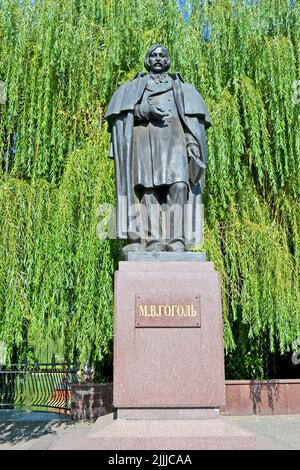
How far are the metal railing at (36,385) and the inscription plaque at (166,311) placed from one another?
23.8 ft

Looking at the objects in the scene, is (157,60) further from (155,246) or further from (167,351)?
(167,351)

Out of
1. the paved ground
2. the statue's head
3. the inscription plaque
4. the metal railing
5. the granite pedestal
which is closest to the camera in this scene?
the granite pedestal

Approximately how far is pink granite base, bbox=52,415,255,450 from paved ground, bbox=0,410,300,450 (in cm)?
157

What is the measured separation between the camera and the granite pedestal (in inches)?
181

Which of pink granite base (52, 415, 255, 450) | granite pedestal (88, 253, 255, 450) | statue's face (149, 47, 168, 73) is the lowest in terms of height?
pink granite base (52, 415, 255, 450)

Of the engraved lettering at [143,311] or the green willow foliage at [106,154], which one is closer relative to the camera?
the engraved lettering at [143,311]

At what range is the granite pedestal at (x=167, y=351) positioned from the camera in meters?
4.61

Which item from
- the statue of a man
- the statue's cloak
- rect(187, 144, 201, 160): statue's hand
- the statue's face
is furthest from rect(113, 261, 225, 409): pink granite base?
the statue's face

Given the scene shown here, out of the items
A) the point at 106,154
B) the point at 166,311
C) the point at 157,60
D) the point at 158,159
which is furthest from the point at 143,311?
the point at 106,154

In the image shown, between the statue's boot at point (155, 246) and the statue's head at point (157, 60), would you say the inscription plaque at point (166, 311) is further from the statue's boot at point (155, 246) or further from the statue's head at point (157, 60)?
the statue's head at point (157, 60)

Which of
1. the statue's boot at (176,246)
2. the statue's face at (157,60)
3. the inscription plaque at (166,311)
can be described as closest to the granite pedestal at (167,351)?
the inscription plaque at (166,311)

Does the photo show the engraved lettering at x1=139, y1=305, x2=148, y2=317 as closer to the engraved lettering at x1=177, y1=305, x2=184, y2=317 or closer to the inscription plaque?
the inscription plaque

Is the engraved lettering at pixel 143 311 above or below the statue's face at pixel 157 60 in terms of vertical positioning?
below
